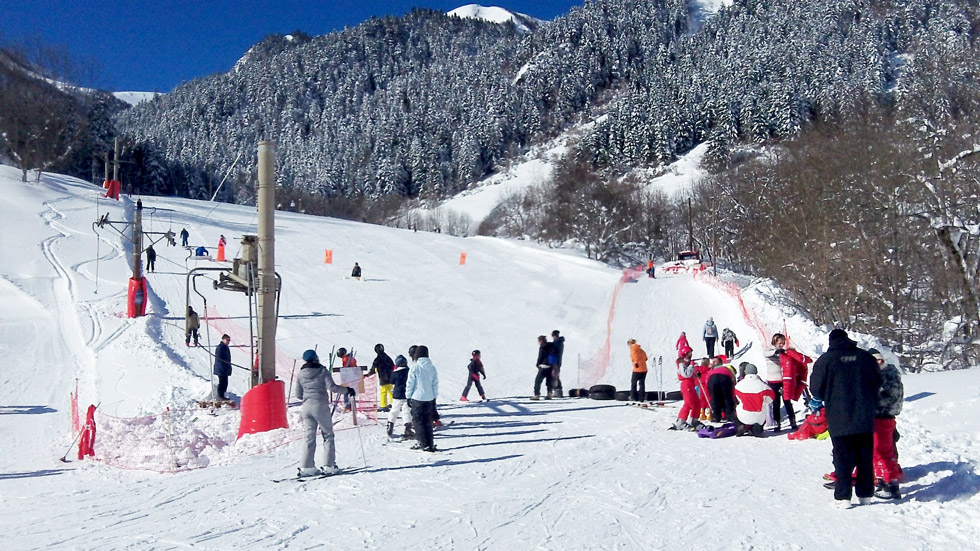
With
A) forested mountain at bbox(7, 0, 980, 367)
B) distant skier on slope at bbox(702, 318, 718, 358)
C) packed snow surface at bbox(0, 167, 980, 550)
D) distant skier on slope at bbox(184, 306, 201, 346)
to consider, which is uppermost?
forested mountain at bbox(7, 0, 980, 367)

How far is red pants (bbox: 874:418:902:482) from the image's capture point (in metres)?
7.17

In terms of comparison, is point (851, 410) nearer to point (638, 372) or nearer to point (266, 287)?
point (638, 372)

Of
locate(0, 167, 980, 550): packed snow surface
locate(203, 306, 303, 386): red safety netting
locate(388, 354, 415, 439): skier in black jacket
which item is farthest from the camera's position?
locate(203, 306, 303, 386): red safety netting

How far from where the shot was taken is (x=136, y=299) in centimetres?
2566

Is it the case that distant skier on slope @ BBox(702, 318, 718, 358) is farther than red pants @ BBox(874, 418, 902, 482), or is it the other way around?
distant skier on slope @ BBox(702, 318, 718, 358)

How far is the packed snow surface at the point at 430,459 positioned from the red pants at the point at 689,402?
1.94ft

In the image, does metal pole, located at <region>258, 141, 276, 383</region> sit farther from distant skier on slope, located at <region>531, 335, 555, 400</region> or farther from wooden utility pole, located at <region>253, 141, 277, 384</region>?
distant skier on slope, located at <region>531, 335, 555, 400</region>

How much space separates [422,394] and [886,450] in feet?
18.4

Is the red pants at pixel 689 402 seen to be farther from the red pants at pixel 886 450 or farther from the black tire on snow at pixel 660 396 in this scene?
the red pants at pixel 886 450

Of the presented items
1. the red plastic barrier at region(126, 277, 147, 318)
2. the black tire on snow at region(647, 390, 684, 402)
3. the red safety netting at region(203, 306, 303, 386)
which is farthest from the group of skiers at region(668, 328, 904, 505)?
the red plastic barrier at region(126, 277, 147, 318)

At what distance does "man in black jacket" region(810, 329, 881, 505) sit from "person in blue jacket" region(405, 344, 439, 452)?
5.00 metres

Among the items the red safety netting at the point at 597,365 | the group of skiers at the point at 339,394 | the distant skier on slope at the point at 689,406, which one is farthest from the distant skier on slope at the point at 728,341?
the group of skiers at the point at 339,394

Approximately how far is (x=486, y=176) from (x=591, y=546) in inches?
5261

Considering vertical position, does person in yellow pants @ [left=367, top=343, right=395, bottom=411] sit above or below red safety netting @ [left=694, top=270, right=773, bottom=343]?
below
